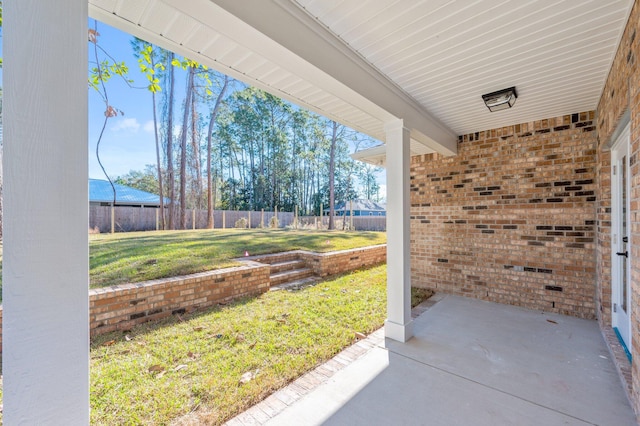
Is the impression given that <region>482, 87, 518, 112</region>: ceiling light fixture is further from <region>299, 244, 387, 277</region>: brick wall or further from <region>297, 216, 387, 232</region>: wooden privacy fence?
<region>297, 216, 387, 232</region>: wooden privacy fence

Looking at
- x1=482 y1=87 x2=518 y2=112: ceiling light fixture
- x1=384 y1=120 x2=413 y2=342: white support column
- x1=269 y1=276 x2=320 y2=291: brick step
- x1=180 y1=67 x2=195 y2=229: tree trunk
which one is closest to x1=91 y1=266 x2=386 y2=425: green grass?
x1=384 y1=120 x2=413 y2=342: white support column

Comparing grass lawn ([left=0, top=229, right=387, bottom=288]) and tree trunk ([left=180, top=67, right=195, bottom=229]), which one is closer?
grass lawn ([left=0, top=229, right=387, bottom=288])

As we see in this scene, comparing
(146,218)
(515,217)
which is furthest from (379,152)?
(146,218)

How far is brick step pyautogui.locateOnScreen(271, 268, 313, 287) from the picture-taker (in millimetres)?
5707

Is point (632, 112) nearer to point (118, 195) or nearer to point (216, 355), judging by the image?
point (216, 355)

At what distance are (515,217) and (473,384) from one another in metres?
3.06

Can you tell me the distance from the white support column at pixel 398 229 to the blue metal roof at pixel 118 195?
16.9 metres

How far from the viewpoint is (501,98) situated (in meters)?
3.23

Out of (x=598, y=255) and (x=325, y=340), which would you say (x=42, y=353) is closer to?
(x=325, y=340)

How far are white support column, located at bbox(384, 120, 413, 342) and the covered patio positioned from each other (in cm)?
2

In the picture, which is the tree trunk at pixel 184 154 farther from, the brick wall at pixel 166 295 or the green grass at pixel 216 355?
the green grass at pixel 216 355

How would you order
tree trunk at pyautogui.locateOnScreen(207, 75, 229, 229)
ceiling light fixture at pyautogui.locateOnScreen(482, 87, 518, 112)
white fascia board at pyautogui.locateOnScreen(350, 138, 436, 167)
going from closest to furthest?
ceiling light fixture at pyautogui.locateOnScreen(482, 87, 518, 112)
white fascia board at pyautogui.locateOnScreen(350, 138, 436, 167)
tree trunk at pyautogui.locateOnScreen(207, 75, 229, 229)

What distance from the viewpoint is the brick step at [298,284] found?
17.8 ft

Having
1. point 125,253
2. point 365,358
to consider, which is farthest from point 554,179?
point 125,253
